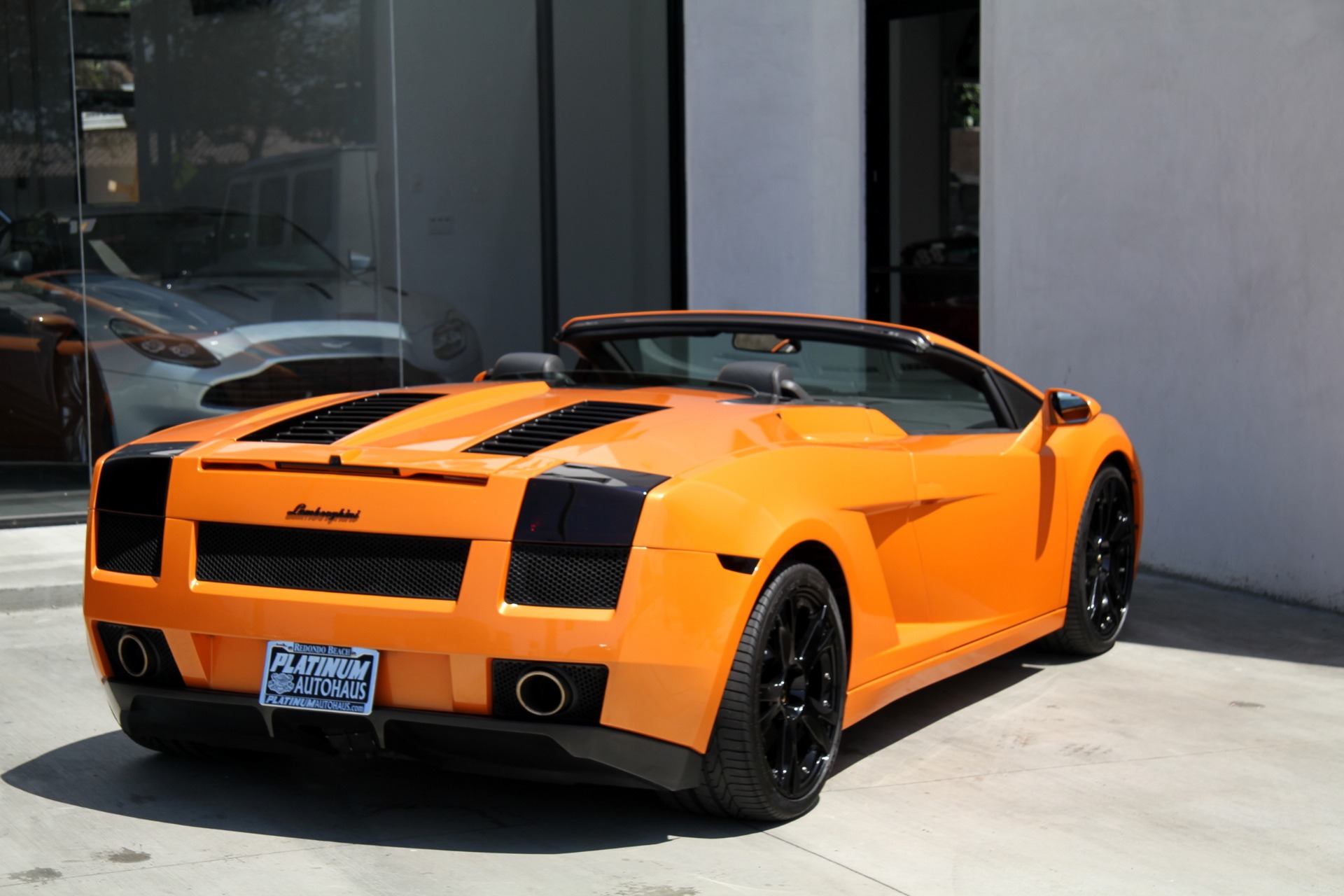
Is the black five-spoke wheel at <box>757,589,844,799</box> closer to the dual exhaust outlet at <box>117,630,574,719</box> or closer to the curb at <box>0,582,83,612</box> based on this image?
the dual exhaust outlet at <box>117,630,574,719</box>

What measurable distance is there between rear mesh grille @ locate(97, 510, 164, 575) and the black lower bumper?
36cm

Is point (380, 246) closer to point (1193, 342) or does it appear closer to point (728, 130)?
point (728, 130)

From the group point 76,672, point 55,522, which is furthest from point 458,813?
point 55,522

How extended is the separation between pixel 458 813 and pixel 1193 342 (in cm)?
512

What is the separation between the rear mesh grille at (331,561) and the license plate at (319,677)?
0.47 feet

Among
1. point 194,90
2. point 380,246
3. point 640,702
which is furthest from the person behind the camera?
point 380,246

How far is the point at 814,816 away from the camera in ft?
13.2

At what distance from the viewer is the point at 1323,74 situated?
22.9 ft

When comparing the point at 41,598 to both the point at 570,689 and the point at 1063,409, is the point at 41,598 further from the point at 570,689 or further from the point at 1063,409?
the point at 1063,409

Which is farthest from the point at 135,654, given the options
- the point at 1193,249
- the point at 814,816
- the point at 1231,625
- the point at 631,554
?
the point at 1193,249

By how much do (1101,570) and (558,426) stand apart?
2.85 m

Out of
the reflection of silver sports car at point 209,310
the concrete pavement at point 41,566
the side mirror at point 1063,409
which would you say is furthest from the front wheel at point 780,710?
the reflection of silver sports car at point 209,310

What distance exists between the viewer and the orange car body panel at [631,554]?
11.5ft

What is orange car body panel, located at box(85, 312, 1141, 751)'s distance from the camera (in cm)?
349
